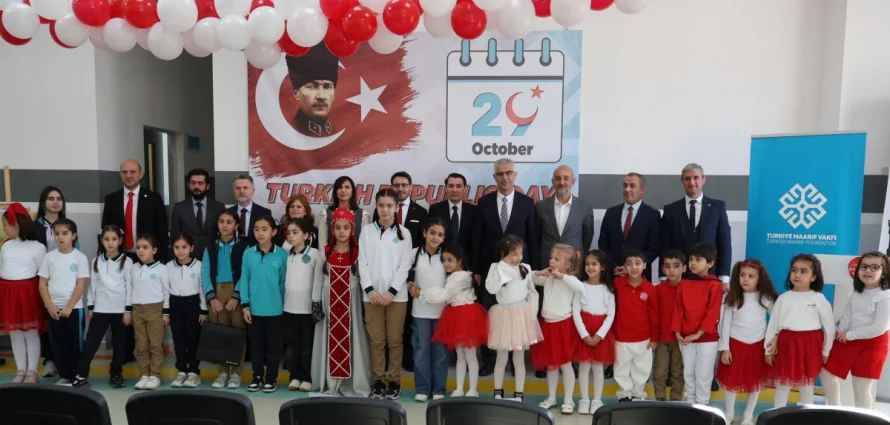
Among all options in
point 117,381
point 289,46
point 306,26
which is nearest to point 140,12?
point 289,46

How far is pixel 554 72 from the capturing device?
4.99m

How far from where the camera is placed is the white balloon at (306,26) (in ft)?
11.1

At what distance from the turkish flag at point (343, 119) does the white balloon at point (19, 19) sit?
1.83 meters

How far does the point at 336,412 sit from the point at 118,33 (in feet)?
9.67

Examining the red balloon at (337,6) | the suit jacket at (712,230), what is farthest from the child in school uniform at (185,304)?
the suit jacket at (712,230)

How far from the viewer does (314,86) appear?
16.9ft

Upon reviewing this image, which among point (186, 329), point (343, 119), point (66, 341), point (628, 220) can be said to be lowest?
point (66, 341)

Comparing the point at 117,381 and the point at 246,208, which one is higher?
the point at 246,208

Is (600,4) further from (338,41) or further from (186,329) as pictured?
(186,329)

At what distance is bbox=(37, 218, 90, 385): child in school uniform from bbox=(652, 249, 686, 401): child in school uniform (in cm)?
404

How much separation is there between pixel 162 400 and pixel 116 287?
110 inches

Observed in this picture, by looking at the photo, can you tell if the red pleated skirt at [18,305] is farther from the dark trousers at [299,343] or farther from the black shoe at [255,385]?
the dark trousers at [299,343]

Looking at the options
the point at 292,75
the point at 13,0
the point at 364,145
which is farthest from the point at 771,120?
the point at 13,0

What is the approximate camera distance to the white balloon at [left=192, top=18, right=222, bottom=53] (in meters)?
3.50
